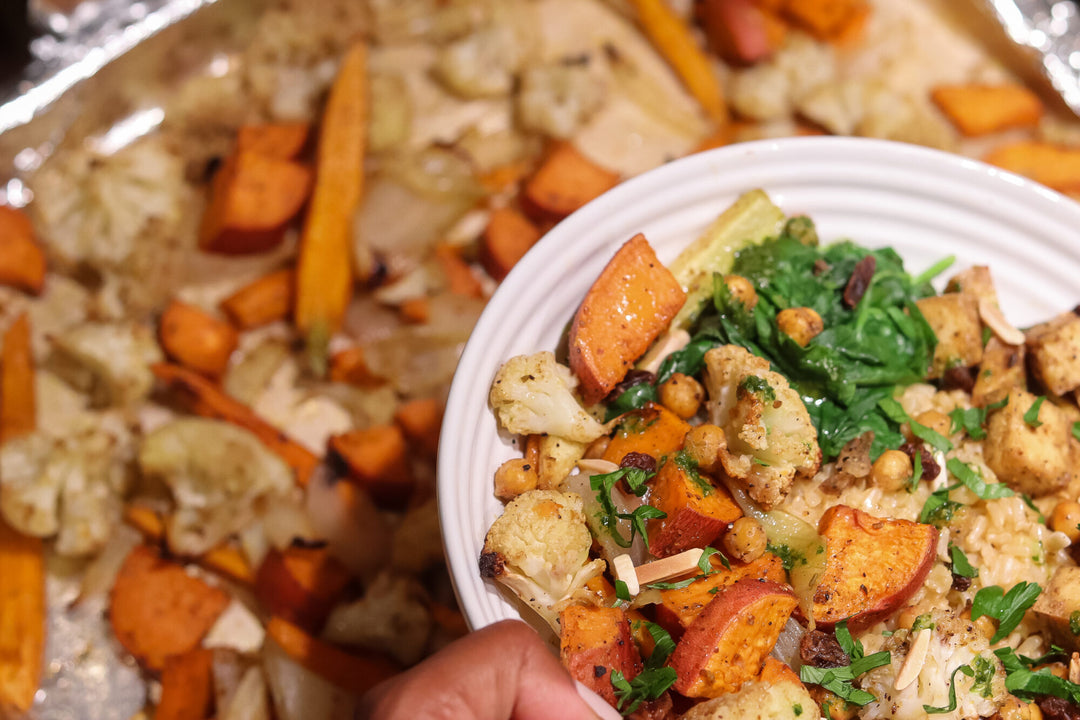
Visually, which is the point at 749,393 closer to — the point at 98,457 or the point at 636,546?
the point at 636,546

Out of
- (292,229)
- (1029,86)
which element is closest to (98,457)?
(292,229)

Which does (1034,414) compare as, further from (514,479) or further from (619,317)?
(514,479)

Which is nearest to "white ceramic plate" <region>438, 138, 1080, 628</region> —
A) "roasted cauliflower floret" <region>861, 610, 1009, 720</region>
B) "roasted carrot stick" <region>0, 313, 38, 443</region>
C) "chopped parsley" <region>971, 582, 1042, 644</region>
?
"chopped parsley" <region>971, 582, 1042, 644</region>

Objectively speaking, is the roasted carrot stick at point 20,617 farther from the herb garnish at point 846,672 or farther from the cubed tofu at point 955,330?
the cubed tofu at point 955,330

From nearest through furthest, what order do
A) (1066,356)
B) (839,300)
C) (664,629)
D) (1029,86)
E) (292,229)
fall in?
(664,629)
(1066,356)
(839,300)
(292,229)
(1029,86)

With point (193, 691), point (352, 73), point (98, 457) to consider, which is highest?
point (352, 73)

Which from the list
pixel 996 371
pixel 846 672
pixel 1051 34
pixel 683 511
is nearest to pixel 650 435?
pixel 683 511

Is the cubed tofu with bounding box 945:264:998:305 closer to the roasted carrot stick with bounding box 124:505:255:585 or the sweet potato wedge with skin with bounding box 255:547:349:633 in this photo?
the sweet potato wedge with skin with bounding box 255:547:349:633

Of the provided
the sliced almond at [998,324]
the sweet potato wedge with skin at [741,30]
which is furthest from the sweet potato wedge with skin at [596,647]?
the sweet potato wedge with skin at [741,30]
